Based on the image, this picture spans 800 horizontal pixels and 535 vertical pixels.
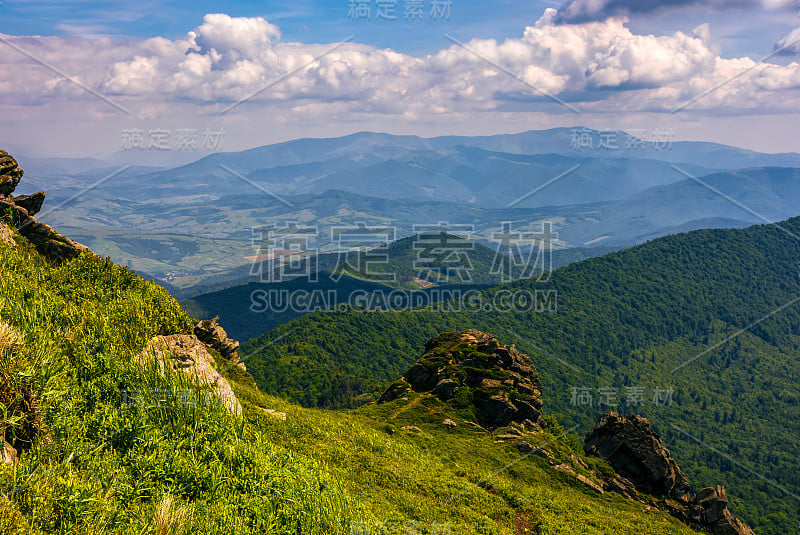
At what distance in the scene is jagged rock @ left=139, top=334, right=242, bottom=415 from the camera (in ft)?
40.6

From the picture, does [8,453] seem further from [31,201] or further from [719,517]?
[719,517]

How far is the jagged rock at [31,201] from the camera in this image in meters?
30.4

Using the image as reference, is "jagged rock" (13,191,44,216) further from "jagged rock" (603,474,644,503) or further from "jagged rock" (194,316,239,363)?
"jagged rock" (603,474,644,503)

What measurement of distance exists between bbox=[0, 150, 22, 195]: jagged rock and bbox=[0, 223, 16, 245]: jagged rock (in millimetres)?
11829

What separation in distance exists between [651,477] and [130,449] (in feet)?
160

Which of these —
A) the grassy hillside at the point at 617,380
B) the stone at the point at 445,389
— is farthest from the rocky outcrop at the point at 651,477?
the grassy hillside at the point at 617,380

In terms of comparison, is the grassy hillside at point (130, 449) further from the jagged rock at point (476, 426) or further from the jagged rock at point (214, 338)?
the jagged rock at point (476, 426)

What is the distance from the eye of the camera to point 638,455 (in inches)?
1791

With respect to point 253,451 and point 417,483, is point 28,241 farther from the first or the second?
point 417,483

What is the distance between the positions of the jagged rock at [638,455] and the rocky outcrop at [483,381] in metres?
7.02

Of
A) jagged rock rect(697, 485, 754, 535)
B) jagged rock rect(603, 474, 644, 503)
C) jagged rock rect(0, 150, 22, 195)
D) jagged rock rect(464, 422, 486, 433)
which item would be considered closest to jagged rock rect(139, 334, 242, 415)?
jagged rock rect(0, 150, 22, 195)

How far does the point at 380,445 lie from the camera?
24297mm

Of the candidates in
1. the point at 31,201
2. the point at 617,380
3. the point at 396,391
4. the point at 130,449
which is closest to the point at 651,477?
the point at 396,391

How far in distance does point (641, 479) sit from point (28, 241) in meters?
53.1
